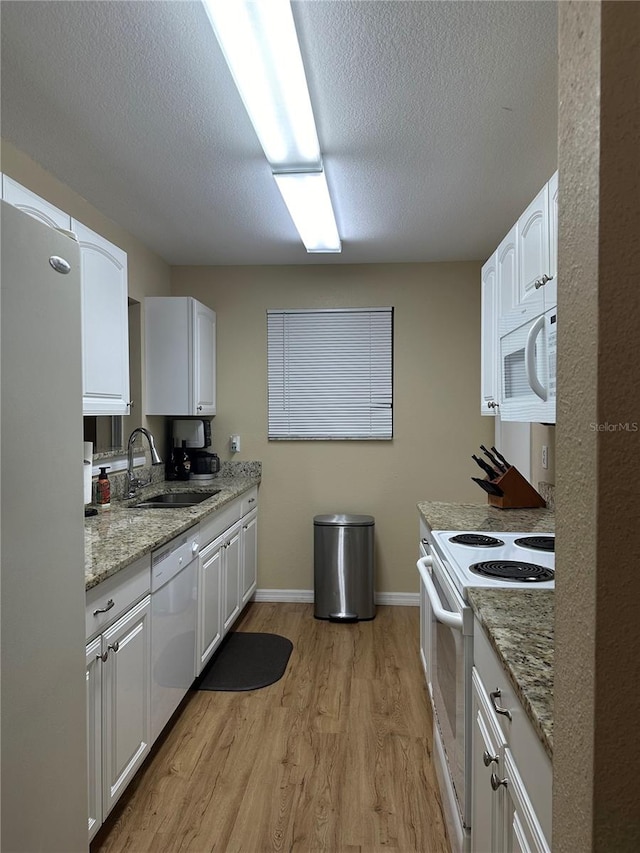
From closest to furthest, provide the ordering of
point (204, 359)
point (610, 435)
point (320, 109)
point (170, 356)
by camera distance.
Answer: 1. point (610, 435)
2. point (320, 109)
3. point (170, 356)
4. point (204, 359)

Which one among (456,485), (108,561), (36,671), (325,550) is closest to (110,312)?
(108,561)

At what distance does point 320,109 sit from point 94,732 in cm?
222

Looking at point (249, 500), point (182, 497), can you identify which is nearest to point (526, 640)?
point (182, 497)

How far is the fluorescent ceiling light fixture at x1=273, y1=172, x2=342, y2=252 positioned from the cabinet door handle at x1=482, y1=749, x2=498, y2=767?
2.15m

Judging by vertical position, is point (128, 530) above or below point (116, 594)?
above

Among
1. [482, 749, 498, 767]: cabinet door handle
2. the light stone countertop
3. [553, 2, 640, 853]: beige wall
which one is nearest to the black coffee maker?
the light stone countertop

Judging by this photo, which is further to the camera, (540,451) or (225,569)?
(225,569)

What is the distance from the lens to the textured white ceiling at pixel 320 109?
1625 millimetres

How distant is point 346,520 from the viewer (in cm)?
399

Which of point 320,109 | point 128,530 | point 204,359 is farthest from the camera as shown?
point 204,359

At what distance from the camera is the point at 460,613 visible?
1.55 m

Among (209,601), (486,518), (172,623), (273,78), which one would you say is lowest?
(209,601)

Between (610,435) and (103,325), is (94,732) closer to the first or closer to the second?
(103,325)

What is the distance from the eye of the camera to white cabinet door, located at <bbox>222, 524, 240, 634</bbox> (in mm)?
3377
